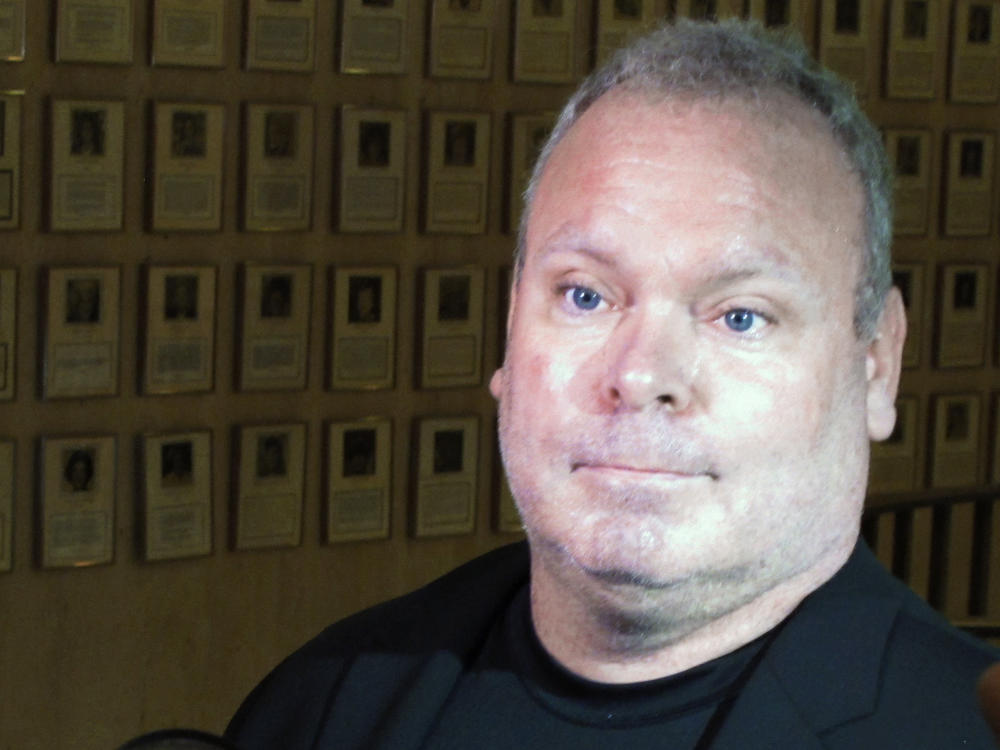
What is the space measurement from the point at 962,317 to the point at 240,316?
2139 millimetres

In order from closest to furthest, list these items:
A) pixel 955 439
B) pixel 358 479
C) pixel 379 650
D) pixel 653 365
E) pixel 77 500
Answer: pixel 653 365 → pixel 379 650 → pixel 77 500 → pixel 358 479 → pixel 955 439

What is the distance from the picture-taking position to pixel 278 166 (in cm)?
400

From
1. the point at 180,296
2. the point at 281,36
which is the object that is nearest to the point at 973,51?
the point at 281,36

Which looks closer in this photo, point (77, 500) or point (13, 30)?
point (13, 30)

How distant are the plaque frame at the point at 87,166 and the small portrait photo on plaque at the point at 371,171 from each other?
0.54 metres

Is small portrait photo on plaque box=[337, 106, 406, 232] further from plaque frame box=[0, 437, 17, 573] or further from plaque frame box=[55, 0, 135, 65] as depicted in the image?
plaque frame box=[0, 437, 17, 573]

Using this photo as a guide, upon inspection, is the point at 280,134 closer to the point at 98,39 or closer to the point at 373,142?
the point at 373,142

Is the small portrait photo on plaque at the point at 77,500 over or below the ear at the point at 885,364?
below

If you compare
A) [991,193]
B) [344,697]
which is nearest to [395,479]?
[991,193]

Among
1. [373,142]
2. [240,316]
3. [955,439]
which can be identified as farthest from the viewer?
[955,439]

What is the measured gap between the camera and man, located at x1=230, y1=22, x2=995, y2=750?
1.29 meters

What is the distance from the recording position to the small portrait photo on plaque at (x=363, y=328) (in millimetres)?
4113

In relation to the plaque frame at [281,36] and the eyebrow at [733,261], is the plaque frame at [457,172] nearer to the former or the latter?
the plaque frame at [281,36]

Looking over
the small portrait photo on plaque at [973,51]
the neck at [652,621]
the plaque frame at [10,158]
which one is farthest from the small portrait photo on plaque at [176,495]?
the neck at [652,621]
